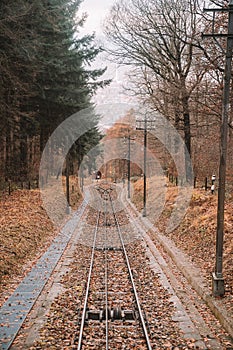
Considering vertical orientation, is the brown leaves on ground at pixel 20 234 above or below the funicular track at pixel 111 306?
above

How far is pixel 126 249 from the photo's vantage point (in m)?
17.8

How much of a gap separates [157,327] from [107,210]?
24.0m

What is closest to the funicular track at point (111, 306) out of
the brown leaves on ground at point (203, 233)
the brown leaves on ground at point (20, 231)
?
the brown leaves on ground at point (203, 233)

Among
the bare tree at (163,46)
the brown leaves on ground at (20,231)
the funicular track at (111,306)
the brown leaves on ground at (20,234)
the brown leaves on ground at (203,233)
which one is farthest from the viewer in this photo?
the bare tree at (163,46)

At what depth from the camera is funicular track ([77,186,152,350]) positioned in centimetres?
835

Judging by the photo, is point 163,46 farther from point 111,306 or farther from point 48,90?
point 111,306

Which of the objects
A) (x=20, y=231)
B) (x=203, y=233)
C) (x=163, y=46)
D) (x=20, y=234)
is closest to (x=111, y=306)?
(x=20, y=234)

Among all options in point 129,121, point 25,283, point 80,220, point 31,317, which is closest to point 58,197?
point 80,220

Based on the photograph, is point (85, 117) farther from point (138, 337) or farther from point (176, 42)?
point (138, 337)

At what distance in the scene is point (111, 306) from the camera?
10398mm

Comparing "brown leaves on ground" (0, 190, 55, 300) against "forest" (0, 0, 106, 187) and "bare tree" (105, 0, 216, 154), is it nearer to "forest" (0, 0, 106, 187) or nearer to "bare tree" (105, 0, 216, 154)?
"forest" (0, 0, 106, 187)

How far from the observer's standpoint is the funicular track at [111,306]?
8.35 metres

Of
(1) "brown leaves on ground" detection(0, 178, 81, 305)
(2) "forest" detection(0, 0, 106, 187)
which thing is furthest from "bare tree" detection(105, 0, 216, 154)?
(1) "brown leaves on ground" detection(0, 178, 81, 305)

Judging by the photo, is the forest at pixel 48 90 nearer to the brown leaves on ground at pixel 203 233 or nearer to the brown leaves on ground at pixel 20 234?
the brown leaves on ground at pixel 20 234
